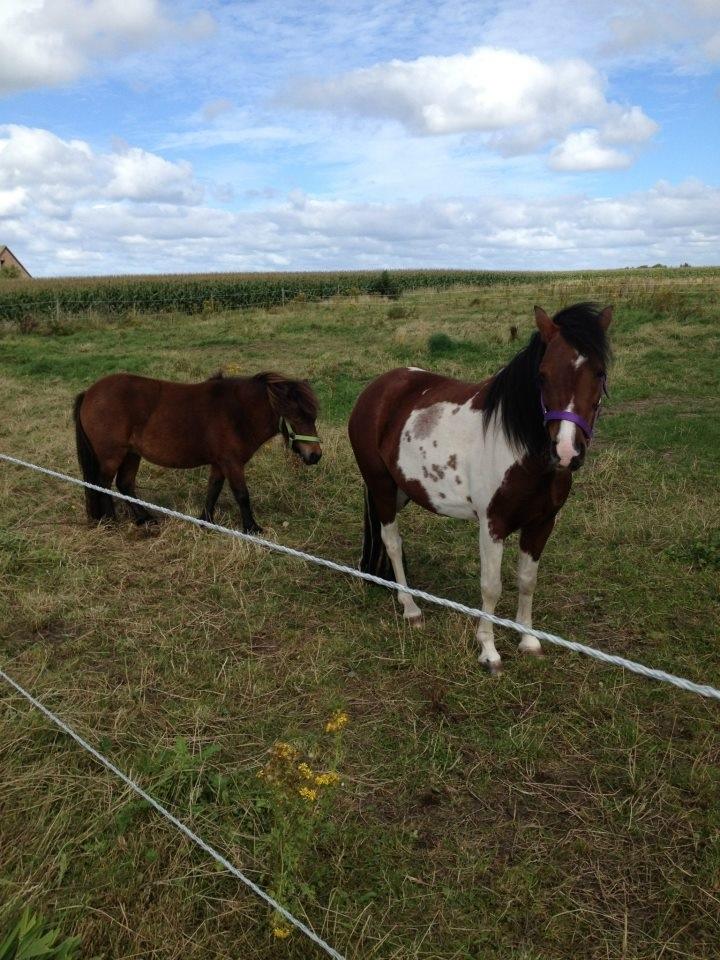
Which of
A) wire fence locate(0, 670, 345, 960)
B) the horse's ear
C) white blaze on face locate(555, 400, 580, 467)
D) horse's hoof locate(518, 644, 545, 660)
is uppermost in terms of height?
the horse's ear

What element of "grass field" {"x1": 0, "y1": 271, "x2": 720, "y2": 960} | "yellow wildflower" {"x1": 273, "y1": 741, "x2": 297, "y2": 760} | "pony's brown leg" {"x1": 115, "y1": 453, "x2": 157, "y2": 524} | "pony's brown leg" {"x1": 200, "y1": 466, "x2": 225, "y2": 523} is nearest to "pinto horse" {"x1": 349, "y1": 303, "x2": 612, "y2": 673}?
"grass field" {"x1": 0, "y1": 271, "x2": 720, "y2": 960}

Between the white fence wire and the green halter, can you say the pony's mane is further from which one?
the white fence wire

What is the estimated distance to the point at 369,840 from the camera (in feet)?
8.32

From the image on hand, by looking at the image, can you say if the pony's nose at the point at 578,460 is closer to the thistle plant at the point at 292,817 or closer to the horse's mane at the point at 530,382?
the horse's mane at the point at 530,382

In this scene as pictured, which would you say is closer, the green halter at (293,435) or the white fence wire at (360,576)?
the white fence wire at (360,576)

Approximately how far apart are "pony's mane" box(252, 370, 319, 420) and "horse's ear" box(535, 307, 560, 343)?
261 cm

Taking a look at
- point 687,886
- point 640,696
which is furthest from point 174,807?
point 640,696

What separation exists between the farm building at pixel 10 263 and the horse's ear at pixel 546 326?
57820mm

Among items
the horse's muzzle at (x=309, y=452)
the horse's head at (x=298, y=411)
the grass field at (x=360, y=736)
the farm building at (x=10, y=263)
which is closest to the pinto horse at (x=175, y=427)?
the horse's head at (x=298, y=411)

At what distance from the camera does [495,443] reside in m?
3.56

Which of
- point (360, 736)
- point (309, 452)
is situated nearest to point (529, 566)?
point (360, 736)

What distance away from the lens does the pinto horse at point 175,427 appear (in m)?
5.66

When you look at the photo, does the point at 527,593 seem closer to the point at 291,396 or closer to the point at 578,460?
the point at 578,460

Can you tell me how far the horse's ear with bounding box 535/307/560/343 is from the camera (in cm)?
312
